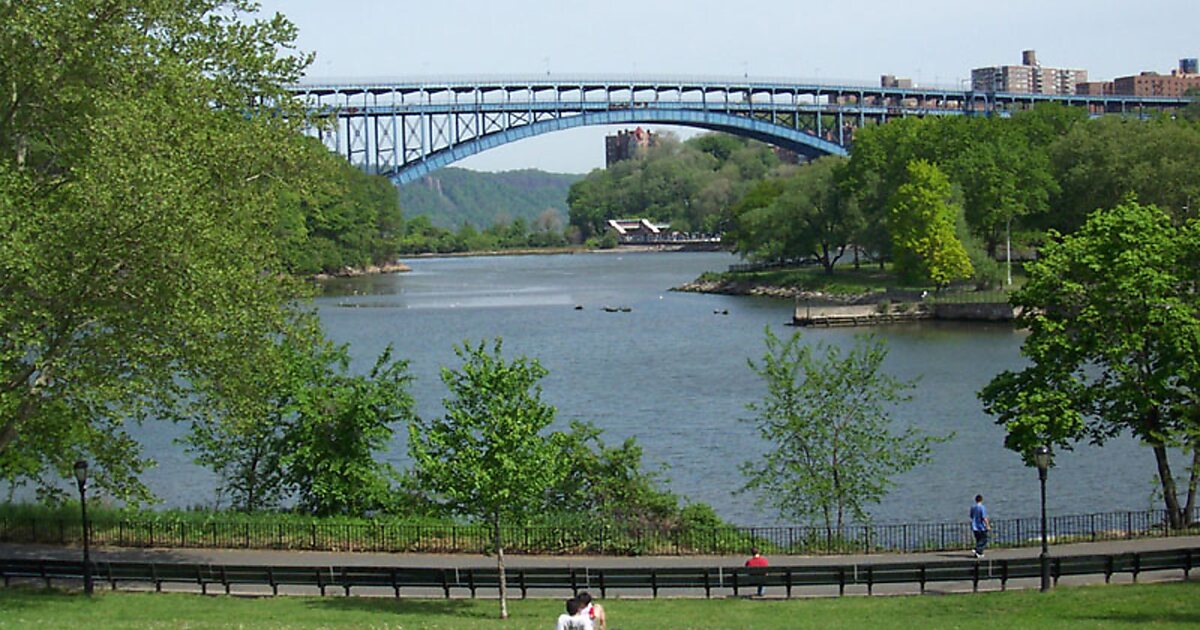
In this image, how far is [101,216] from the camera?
17.8m

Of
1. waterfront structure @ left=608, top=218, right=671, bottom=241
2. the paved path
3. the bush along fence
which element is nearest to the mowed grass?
the paved path

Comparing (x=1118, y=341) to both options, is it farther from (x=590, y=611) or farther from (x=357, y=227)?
(x=357, y=227)

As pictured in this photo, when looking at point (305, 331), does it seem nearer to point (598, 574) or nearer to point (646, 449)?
point (598, 574)

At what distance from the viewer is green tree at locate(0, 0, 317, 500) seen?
1806 cm

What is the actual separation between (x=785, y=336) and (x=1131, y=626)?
48424 mm

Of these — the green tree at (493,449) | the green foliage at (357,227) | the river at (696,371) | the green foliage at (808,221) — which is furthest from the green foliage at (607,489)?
the green foliage at (357,227)

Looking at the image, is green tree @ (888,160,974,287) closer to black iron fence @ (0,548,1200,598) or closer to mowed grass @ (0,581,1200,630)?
black iron fence @ (0,548,1200,598)

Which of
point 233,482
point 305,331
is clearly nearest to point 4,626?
point 305,331

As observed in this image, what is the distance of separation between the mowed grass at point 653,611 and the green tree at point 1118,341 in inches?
241

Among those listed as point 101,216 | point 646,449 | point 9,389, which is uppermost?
point 101,216

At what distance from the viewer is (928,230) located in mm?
70125

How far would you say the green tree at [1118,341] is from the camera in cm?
2402

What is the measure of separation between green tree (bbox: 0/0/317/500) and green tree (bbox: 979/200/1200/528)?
1210 cm

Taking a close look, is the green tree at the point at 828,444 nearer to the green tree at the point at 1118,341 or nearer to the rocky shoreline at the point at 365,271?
the green tree at the point at 1118,341
